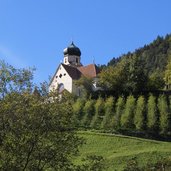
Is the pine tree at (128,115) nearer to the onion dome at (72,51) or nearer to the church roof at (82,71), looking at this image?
the church roof at (82,71)

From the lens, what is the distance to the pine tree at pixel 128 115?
54.1 meters

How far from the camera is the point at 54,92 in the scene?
58.4 ft

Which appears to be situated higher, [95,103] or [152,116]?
[95,103]

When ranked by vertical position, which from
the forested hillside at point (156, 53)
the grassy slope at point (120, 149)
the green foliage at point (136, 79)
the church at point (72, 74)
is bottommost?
the grassy slope at point (120, 149)

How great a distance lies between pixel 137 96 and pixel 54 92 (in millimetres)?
49425

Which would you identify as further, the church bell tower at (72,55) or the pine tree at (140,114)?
the church bell tower at (72,55)

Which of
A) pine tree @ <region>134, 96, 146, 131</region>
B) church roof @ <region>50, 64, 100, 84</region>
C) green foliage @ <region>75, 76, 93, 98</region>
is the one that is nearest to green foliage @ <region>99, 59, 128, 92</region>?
green foliage @ <region>75, 76, 93, 98</region>

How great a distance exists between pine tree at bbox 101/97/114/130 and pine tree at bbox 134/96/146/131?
9.71 feet

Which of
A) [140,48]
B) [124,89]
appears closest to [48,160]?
[124,89]

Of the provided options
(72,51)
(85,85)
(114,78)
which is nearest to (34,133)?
(114,78)

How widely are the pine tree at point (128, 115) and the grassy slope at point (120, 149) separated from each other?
6983mm

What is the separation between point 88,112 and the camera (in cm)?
6066

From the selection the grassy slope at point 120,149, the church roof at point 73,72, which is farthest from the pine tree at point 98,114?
the church roof at point 73,72

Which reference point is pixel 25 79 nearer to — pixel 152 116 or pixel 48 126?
pixel 48 126
